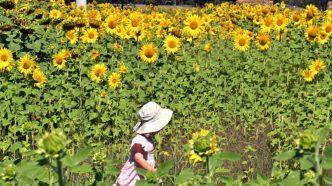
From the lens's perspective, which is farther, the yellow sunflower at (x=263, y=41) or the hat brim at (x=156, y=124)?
the yellow sunflower at (x=263, y=41)

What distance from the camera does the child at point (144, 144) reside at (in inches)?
142

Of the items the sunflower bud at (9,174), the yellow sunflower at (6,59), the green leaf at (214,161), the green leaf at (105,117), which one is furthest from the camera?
the yellow sunflower at (6,59)

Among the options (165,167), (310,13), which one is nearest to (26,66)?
(310,13)

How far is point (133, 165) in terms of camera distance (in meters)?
3.65

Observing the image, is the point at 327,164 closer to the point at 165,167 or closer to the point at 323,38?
the point at 165,167

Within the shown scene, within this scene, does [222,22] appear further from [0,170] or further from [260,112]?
[0,170]

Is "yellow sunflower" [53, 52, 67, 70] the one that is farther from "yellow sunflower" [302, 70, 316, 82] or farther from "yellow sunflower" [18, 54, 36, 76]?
"yellow sunflower" [302, 70, 316, 82]

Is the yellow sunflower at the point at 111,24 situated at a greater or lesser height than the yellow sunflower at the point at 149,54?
greater

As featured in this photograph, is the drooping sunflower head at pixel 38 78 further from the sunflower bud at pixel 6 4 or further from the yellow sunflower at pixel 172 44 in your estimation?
the yellow sunflower at pixel 172 44

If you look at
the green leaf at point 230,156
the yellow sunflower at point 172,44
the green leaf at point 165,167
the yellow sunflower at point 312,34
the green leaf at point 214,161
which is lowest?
the yellow sunflower at point 172,44

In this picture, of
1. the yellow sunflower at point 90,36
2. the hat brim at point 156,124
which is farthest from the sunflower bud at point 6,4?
the hat brim at point 156,124

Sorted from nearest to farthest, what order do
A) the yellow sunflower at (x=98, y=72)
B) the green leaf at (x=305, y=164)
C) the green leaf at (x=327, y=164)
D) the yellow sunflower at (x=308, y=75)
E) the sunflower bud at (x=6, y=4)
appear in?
1. the green leaf at (x=305, y=164)
2. the green leaf at (x=327, y=164)
3. the yellow sunflower at (x=98, y=72)
4. the yellow sunflower at (x=308, y=75)
5. the sunflower bud at (x=6, y=4)

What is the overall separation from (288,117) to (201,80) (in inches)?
48.2

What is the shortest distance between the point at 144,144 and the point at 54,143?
2.50 m
